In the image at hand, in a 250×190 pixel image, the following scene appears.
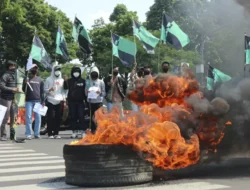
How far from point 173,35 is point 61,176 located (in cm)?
1067

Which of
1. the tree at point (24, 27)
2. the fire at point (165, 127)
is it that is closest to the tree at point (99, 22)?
the tree at point (24, 27)

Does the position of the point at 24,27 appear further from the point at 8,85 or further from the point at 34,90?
the point at 8,85

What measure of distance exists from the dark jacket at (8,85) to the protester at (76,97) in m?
1.56

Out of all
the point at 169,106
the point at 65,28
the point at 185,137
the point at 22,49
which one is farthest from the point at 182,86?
the point at 65,28

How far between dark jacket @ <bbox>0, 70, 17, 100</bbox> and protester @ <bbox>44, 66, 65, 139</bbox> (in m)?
1.32

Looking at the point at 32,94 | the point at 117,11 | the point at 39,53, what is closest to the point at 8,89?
the point at 32,94

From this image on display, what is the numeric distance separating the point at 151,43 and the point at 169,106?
35.8 feet

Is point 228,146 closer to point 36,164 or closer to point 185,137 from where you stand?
point 185,137

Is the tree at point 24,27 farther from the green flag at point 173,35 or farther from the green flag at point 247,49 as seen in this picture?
the green flag at point 247,49

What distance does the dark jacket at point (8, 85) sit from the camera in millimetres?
10852

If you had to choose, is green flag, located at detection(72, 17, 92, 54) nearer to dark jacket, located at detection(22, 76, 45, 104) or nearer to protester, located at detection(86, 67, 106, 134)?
protester, located at detection(86, 67, 106, 134)

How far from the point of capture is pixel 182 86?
6.19 m

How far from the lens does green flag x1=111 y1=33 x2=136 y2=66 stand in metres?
15.3

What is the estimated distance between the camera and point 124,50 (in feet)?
50.6
